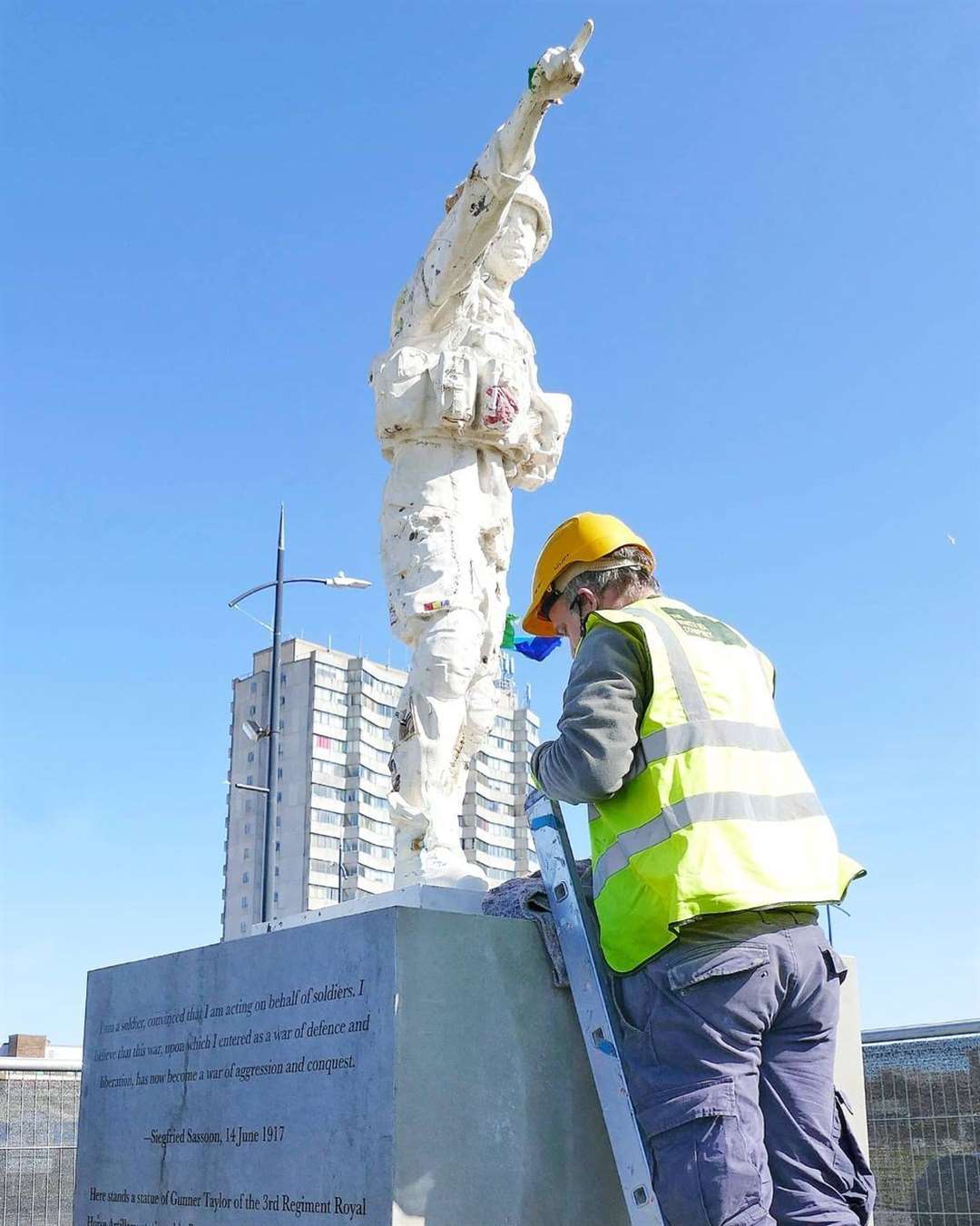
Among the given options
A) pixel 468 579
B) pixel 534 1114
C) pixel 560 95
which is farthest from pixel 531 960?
pixel 560 95

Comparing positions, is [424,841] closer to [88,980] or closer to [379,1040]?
[88,980]

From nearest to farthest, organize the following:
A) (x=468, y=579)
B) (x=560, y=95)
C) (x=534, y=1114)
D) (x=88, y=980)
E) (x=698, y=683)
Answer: (x=698, y=683) < (x=534, y=1114) < (x=88, y=980) < (x=560, y=95) < (x=468, y=579)

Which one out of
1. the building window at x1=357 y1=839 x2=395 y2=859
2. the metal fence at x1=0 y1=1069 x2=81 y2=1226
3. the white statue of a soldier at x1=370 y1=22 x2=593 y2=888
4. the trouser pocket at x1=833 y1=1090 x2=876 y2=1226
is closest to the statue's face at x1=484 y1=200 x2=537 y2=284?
the white statue of a soldier at x1=370 y1=22 x2=593 y2=888

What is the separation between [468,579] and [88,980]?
8.84 ft

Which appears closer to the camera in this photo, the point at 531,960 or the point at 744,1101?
the point at 744,1101

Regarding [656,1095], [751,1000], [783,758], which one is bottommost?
[656,1095]

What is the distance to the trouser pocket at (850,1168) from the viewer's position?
126 inches

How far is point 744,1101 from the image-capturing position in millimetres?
3016

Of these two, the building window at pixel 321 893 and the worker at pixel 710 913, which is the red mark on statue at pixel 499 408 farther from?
the building window at pixel 321 893

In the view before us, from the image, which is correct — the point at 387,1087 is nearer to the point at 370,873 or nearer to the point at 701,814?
the point at 701,814

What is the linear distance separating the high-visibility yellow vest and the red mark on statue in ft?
12.1

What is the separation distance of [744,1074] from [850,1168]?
1.46 ft

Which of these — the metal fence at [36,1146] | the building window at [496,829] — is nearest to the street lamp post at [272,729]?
the metal fence at [36,1146]

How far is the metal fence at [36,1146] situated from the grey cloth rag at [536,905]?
5894 millimetres
